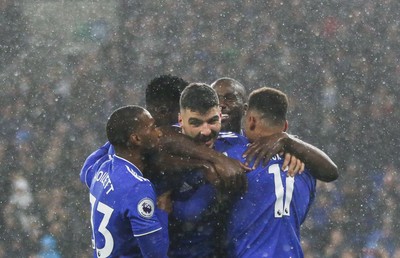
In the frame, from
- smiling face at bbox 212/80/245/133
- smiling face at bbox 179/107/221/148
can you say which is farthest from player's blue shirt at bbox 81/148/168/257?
smiling face at bbox 212/80/245/133

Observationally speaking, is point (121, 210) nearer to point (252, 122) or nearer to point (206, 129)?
point (206, 129)

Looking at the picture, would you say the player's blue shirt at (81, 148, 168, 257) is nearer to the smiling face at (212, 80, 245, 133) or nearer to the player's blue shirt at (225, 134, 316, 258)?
the player's blue shirt at (225, 134, 316, 258)

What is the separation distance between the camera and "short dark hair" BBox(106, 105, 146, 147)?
10.9 feet

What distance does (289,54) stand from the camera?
26.6ft

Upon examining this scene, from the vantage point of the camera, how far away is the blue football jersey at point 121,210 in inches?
126

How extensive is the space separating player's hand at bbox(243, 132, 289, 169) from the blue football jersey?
421mm

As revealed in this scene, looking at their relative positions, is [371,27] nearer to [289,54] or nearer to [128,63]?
[289,54]

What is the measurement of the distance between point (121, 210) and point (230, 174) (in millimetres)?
446

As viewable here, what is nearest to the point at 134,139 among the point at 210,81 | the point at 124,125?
the point at 124,125

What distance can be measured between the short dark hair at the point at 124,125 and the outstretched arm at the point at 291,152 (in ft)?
1.52

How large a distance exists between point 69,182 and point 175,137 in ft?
14.0

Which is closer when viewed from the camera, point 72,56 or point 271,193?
point 271,193

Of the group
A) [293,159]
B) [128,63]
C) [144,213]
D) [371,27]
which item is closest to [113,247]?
[144,213]

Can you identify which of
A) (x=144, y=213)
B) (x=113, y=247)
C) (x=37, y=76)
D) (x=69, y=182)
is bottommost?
(x=69, y=182)
